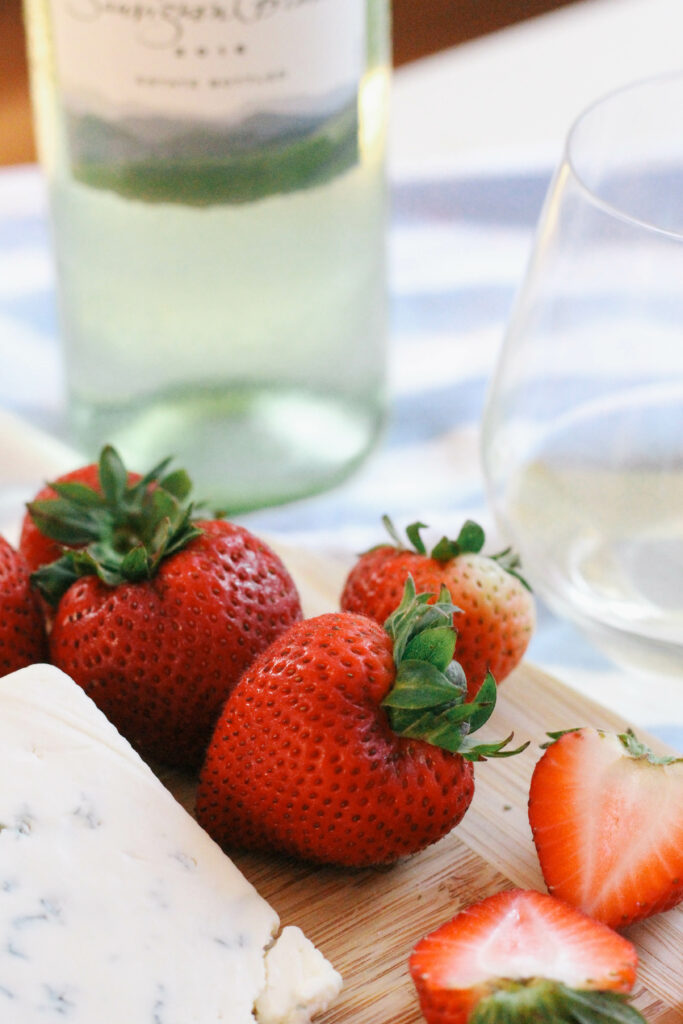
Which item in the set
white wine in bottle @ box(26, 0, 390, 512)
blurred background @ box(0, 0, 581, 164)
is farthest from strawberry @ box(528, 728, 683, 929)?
blurred background @ box(0, 0, 581, 164)

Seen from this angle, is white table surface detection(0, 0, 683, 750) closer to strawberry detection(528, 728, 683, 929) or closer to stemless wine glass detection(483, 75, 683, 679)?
stemless wine glass detection(483, 75, 683, 679)

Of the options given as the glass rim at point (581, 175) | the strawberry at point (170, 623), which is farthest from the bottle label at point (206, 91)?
the strawberry at point (170, 623)

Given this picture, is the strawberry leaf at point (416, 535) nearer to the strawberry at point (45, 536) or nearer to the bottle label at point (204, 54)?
the strawberry at point (45, 536)

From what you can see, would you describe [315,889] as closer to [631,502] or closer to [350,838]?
[350,838]

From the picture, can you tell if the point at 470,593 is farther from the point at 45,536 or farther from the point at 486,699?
the point at 45,536

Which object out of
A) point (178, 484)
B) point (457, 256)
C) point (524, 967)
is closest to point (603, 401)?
point (178, 484)

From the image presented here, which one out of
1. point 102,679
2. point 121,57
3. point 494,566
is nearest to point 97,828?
point 102,679

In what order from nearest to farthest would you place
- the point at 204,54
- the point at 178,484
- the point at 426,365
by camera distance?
the point at 178,484, the point at 204,54, the point at 426,365

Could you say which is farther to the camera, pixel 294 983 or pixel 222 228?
pixel 222 228
